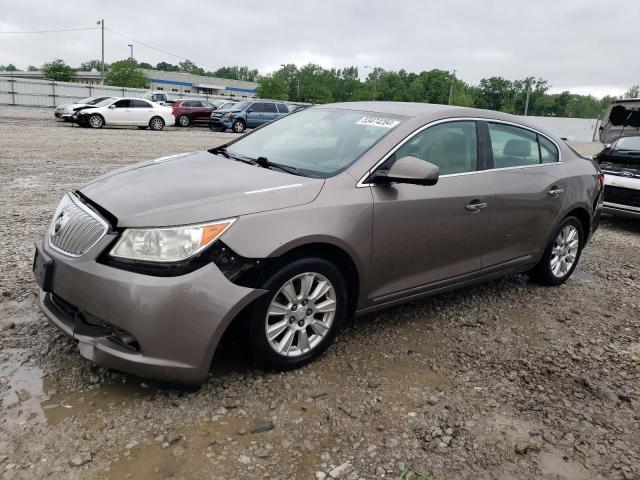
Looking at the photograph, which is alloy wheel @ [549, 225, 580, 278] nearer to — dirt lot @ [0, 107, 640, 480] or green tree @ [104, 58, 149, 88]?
dirt lot @ [0, 107, 640, 480]

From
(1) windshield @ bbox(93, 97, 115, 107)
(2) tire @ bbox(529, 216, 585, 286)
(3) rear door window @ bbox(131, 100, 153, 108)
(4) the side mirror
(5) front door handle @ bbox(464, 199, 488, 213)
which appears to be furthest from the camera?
(3) rear door window @ bbox(131, 100, 153, 108)

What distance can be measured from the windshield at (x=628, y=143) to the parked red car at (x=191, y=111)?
2057 cm

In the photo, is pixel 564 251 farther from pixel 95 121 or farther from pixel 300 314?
pixel 95 121

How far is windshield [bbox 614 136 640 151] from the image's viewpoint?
8297 millimetres

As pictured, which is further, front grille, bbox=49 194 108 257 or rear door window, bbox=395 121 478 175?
rear door window, bbox=395 121 478 175

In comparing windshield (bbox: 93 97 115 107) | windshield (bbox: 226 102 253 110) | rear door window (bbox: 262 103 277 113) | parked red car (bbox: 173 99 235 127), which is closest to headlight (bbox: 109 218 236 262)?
windshield (bbox: 93 97 115 107)

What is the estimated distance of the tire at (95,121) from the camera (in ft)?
70.1

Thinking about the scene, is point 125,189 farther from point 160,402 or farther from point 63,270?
point 160,402

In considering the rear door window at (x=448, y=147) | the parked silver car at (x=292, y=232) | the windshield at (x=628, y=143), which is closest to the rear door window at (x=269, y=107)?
the windshield at (x=628, y=143)

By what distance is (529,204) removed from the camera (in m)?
4.30

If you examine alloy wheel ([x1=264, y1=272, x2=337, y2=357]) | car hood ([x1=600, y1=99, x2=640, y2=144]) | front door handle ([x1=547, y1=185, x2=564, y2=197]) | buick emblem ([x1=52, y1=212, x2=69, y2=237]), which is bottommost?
alloy wheel ([x1=264, y1=272, x2=337, y2=357])

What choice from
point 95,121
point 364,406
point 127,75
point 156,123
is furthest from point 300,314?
point 127,75

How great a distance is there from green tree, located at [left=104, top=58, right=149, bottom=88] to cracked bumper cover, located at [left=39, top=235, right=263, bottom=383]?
271ft

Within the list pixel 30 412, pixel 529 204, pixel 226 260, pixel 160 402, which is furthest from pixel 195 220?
pixel 529 204
